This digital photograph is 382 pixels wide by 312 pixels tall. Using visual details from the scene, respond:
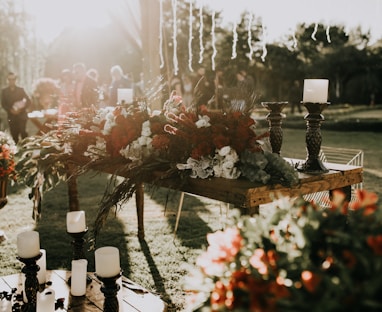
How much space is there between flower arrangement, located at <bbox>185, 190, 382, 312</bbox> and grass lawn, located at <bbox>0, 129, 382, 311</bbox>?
120 centimetres

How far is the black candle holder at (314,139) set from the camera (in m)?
2.61

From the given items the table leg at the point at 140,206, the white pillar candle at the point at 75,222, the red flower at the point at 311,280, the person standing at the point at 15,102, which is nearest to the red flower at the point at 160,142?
the white pillar candle at the point at 75,222

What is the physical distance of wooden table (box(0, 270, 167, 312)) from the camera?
2.22 meters

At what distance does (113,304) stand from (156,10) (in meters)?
3.74

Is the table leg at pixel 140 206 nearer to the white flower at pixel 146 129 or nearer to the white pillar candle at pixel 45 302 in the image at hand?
the white flower at pixel 146 129

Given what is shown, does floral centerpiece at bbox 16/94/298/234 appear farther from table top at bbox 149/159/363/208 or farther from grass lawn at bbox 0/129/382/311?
grass lawn at bbox 0/129/382/311

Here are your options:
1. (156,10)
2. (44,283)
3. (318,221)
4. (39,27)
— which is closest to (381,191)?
(156,10)

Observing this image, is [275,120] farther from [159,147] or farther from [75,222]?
[75,222]

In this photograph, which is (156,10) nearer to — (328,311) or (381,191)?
(381,191)

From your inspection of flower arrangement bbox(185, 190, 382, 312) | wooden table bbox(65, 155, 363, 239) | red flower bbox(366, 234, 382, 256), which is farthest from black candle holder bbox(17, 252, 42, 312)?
red flower bbox(366, 234, 382, 256)

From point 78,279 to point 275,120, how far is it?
1.39 metres

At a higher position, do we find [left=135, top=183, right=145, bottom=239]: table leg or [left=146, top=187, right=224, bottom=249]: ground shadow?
[left=135, top=183, right=145, bottom=239]: table leg

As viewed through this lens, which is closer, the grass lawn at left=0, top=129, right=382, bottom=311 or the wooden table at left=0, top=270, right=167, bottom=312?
the wooden table at left=0, top=270, right=167, bottom=312

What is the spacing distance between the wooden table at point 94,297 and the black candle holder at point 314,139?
1053mm
